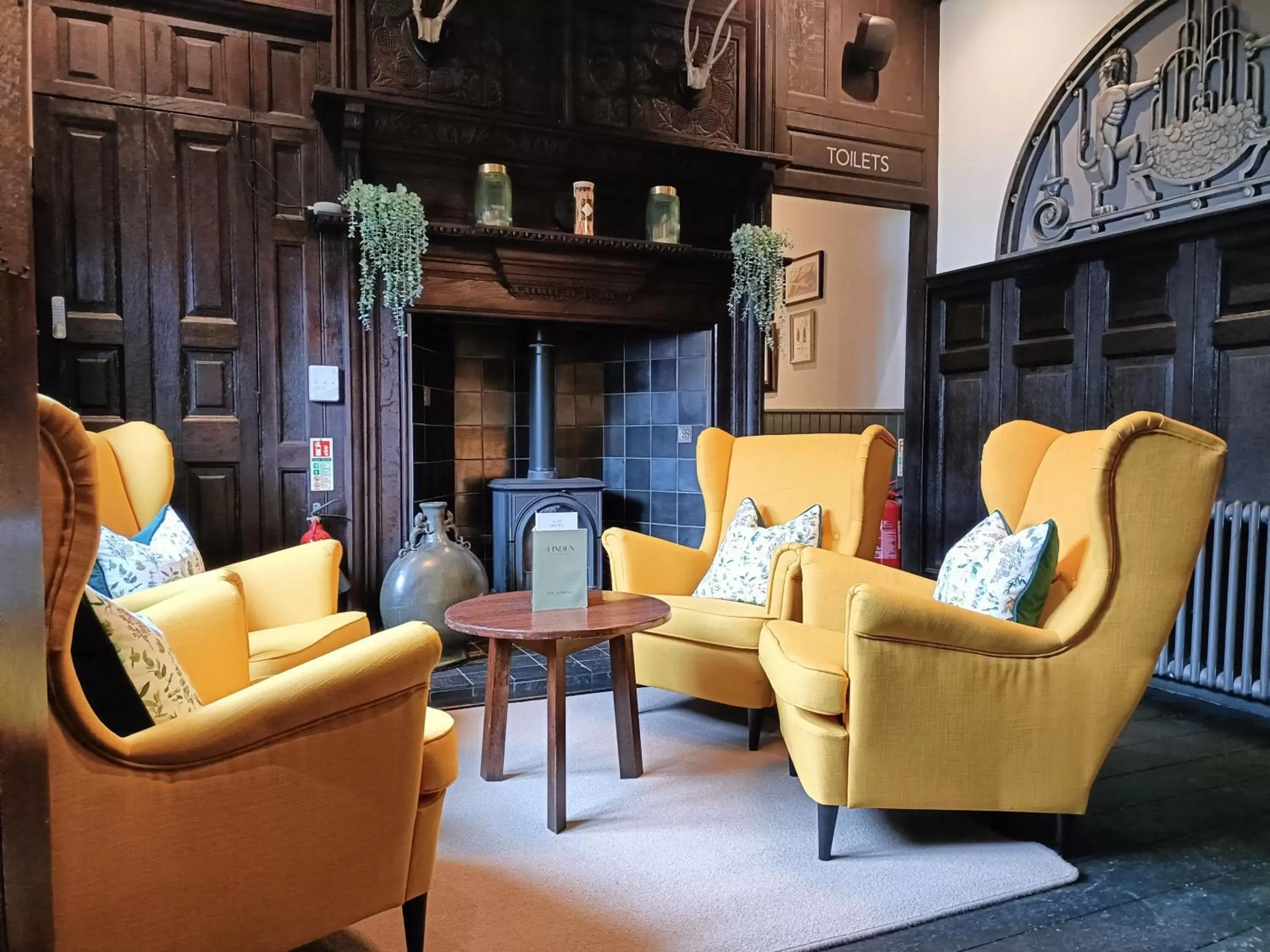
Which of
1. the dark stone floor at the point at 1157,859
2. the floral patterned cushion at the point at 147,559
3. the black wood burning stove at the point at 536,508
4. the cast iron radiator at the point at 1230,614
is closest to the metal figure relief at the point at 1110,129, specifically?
the cast iron radiator at the point at 1230,614

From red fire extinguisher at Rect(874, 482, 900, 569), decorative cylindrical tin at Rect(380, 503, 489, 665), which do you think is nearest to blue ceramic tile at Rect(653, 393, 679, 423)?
decorative cylindrical tin at Rect(380, 503, 489, 665)

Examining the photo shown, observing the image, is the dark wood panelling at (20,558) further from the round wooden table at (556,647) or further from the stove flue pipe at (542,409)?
the stove flue pipe at (542,409)

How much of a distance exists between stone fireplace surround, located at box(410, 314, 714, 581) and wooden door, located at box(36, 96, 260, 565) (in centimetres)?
87

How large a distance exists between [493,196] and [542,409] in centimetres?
108

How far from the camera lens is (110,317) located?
3203mm

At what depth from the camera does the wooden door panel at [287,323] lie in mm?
3414

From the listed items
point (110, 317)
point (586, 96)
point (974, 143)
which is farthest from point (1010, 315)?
point (110, 317)

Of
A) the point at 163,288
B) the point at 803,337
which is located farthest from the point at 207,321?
the point at 803,337

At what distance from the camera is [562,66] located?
12.4 feet

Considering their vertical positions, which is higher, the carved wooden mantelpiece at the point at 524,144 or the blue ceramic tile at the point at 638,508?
the carved wooden mantelpiece at the point at 524,144

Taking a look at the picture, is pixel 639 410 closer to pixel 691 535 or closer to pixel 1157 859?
pixel 691 535

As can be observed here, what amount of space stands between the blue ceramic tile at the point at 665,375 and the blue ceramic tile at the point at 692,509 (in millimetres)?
570

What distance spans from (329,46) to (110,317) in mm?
1400

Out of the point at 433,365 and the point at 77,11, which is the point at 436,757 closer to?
the point at 433,365
